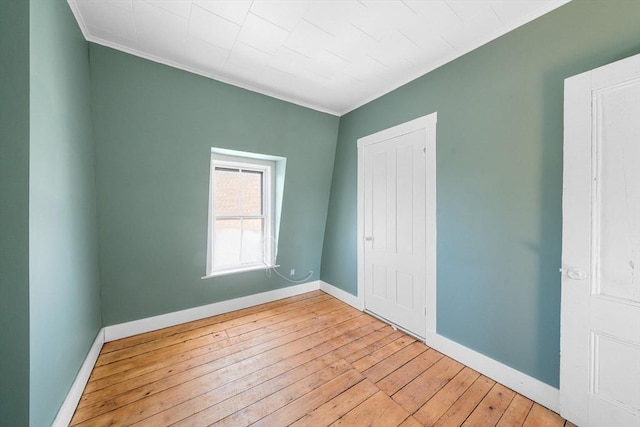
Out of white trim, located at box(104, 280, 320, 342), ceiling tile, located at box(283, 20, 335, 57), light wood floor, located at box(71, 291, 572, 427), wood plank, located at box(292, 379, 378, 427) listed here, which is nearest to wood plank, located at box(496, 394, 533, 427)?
light wood floor, located at box(71, 291, 572, 427)

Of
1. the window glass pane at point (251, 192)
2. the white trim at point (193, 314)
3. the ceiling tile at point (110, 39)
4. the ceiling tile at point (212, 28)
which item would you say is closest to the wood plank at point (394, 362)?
the white trim at point (193, 314)

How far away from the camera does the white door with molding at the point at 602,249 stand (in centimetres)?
123

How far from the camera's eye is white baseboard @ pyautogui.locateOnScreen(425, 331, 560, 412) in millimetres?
1547

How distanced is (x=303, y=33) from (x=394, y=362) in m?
2.78

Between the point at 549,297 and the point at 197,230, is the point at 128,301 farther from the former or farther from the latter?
the point at 549,297

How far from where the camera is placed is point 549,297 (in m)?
1.56

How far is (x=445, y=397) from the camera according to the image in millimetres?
1641

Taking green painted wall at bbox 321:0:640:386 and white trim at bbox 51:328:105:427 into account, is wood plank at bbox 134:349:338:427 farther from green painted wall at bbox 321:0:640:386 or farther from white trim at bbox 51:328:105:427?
green painted wall at bbox 321:0:640:386

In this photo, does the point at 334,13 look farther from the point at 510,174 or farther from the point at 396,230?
the point at 396,230

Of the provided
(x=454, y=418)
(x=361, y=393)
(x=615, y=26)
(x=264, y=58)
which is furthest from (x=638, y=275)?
(x=264, y=58)

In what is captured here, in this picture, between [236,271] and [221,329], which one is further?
[236,271]

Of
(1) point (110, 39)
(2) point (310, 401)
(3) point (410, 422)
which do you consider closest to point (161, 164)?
(1) point (110, 39)

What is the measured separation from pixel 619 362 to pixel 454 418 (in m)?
0.93
